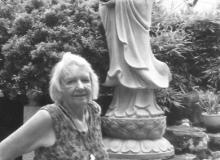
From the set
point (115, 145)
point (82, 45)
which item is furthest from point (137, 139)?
point (82, 45)

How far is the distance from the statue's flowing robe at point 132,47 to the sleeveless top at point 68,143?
251 centimetres

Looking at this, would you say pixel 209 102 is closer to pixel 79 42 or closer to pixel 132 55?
pixel 132 55

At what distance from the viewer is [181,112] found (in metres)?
6.01

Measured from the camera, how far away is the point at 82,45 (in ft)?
16.4

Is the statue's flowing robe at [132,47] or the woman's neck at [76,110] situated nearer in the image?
the woman's neck at [76,110]

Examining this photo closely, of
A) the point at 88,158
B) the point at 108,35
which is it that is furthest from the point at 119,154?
the point at 88,158

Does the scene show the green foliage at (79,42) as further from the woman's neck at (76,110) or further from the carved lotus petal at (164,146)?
the woman's neck at (76,110)

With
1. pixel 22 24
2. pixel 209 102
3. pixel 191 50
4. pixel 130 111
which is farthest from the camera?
pixel 191 50

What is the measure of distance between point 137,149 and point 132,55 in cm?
97

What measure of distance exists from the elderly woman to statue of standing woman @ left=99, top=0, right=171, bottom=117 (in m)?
2.43

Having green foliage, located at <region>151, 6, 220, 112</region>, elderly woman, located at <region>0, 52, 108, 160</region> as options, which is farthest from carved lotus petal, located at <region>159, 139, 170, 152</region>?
elderly woman, located at <region>0, 52, 108, 160</region>

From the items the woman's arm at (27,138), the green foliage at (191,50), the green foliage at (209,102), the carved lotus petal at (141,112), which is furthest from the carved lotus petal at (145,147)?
the woman's arm at (27,138)

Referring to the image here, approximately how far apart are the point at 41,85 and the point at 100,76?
0.73 meters

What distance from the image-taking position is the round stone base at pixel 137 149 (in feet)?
14.7
